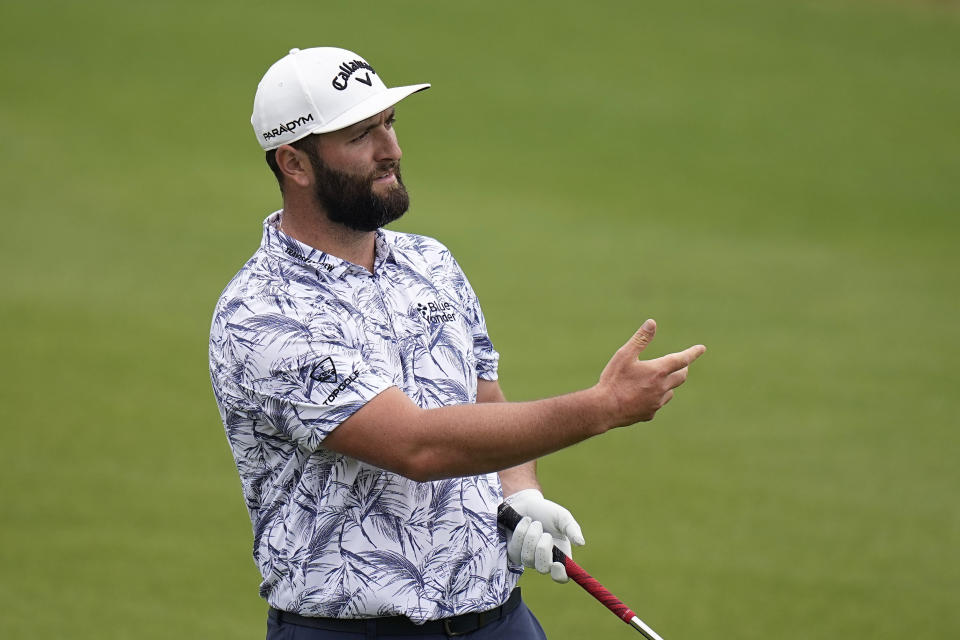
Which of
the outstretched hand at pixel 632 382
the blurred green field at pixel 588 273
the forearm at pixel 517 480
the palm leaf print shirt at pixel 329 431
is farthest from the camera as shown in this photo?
the blurred green field at pixel 588 273

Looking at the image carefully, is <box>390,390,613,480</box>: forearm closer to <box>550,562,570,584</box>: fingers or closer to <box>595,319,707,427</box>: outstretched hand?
<box>595,319,707,427</box>: outstretched hand

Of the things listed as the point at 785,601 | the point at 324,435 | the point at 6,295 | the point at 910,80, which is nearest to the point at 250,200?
the point at 6,295

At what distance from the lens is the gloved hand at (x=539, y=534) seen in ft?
11.6

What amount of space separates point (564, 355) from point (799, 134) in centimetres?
834

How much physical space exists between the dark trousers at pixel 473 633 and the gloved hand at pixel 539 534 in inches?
5.9

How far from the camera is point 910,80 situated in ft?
63.4

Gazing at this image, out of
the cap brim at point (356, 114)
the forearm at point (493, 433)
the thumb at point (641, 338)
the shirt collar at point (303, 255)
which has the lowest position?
the forearm at point (493, 433)

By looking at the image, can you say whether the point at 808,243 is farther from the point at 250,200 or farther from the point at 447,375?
the point at 447,375

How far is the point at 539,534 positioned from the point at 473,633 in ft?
1.04

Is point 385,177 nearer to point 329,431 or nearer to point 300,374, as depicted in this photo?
point 300,374

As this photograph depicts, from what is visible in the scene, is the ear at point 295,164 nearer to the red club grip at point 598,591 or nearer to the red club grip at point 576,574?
the red club grip at point 576,574

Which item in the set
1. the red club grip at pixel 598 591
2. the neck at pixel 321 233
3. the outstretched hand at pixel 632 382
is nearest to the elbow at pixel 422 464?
the outstretched hand at pixel 632 382

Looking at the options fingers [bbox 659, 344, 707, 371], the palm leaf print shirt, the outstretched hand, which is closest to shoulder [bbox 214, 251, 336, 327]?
the palm leaf print shirt

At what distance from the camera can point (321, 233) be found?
3428 millimetres
